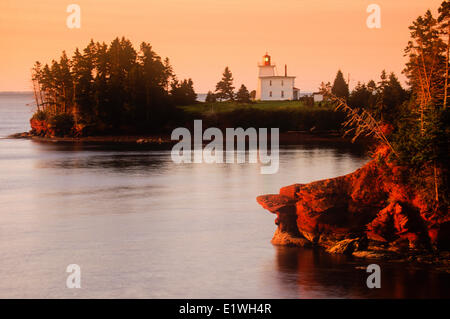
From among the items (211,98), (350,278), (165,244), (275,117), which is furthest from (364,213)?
(211,98)

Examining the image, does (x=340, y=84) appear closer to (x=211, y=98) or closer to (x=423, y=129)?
(x=211, y=98)

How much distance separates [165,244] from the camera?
109ft

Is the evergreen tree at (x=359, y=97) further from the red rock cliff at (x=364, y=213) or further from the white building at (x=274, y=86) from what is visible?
the red rock cliff at (x=364, y=213)

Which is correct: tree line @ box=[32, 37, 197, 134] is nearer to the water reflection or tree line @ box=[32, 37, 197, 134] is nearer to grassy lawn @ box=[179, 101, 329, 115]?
grassy lawn @ box=[179, 101, 329, 115]

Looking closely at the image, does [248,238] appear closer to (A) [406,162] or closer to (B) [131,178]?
(A) [406,162]

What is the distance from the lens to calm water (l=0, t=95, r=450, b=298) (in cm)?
2503

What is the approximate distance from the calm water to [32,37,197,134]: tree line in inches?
1887

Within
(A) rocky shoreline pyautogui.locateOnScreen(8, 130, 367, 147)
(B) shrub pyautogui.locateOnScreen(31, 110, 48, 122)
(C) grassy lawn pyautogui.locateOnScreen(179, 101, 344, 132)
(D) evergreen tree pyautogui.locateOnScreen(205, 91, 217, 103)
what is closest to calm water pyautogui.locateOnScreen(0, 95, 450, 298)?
(A) rocky shoreline pyautogui.locateOnScreen(8, 130, 367, 147)

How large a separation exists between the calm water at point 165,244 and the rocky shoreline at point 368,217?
3.23 feet

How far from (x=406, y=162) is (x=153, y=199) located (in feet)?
84.8

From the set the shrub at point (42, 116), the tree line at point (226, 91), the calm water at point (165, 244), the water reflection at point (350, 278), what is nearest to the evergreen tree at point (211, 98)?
the tree line at point (226, 91)

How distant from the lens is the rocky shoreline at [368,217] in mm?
26500

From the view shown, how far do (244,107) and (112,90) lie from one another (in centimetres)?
2591
